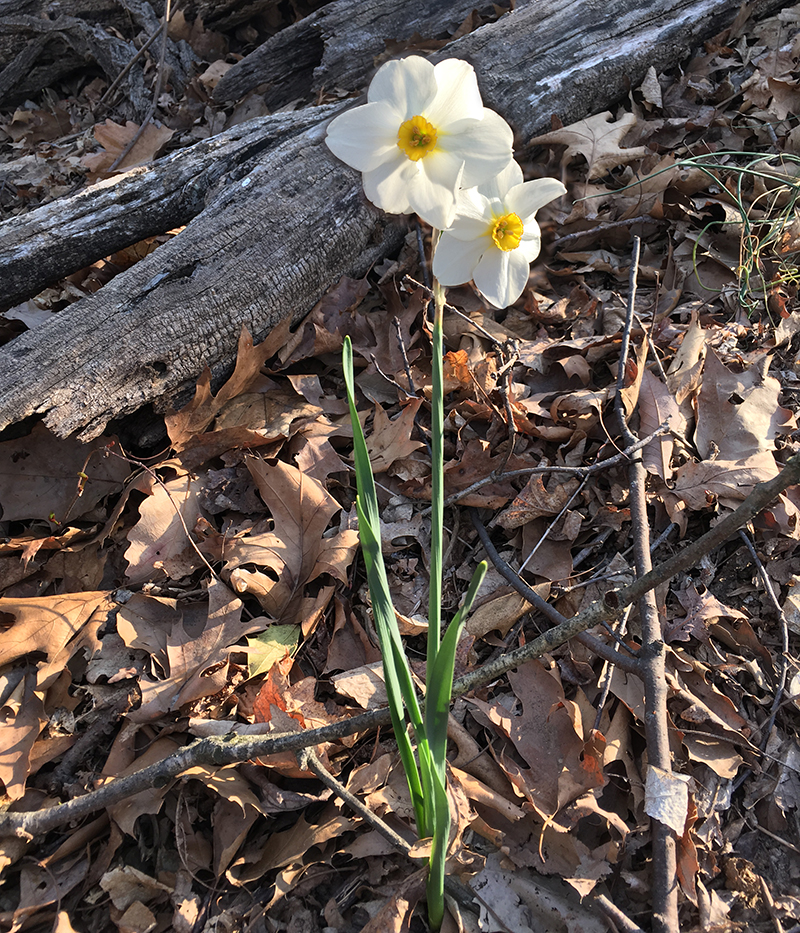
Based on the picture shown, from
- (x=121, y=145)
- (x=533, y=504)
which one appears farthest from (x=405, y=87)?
(x=121, y=145)

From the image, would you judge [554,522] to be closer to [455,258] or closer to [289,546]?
[289,546]

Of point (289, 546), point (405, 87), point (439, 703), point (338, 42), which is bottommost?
point (289, 546)

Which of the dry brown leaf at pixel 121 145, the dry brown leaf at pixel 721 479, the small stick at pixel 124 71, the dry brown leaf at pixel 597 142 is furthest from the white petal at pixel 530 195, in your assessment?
the small stick at pixel 124 71

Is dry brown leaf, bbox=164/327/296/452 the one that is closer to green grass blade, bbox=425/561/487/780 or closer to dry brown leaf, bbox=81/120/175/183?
green grass blade, bbox=425/561/487/780

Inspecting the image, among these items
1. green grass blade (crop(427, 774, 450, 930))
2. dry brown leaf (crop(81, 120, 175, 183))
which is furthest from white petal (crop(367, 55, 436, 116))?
dry brown leaf (crop(81, 120, 175, 183))

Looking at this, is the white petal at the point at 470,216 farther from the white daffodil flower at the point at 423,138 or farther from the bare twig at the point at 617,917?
the bare twig at the point at 617,917

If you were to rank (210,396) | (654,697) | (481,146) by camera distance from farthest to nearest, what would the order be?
(210,396) → (654,697) → (481,146)
